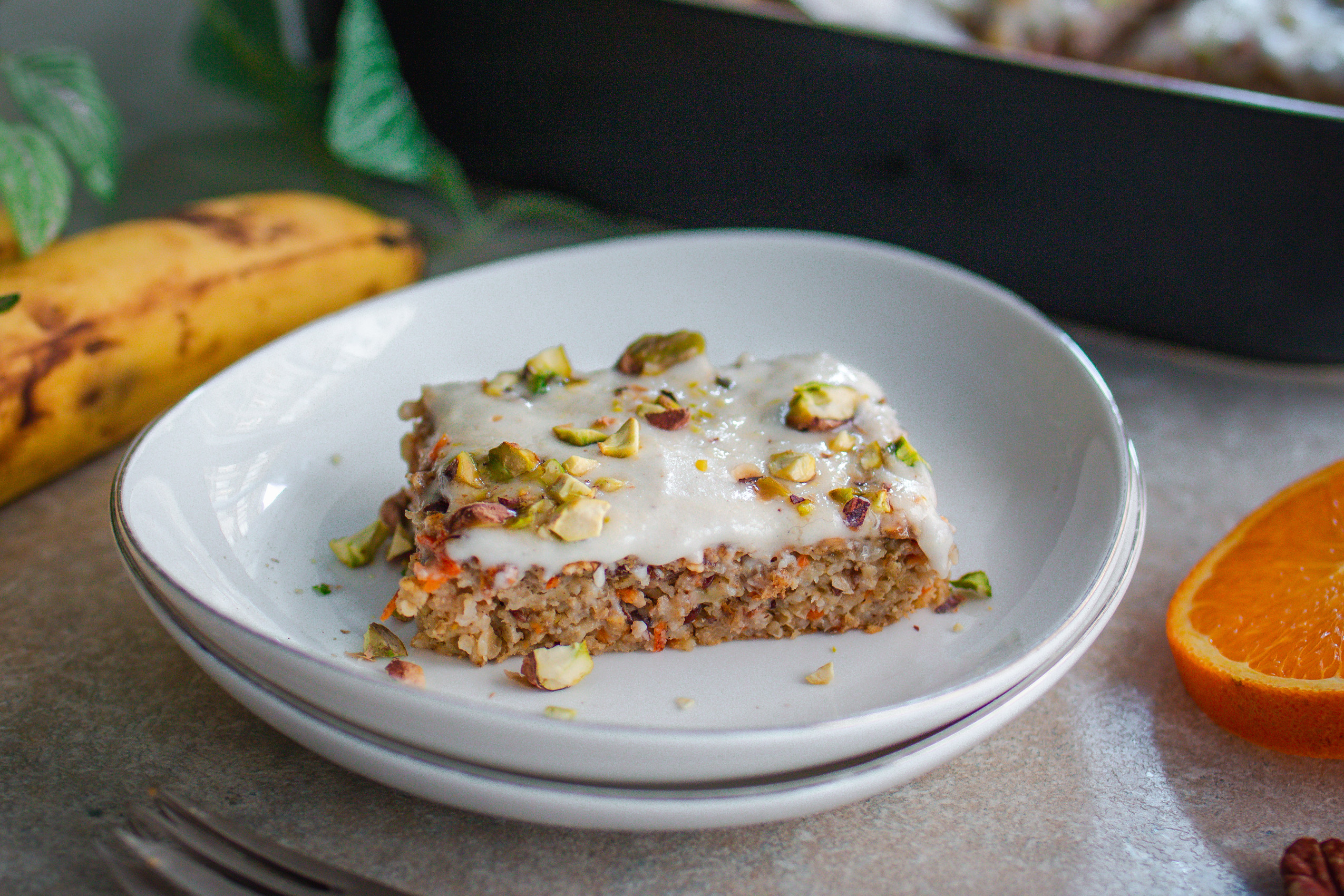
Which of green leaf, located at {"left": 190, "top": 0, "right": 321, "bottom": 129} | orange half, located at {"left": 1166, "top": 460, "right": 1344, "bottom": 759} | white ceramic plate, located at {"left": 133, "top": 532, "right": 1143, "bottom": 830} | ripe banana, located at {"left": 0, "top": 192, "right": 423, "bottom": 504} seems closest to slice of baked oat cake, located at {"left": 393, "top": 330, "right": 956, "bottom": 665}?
white ceramic plate, located at {"left": 133, "top": 532, "right": 1143, "bottom": 830}

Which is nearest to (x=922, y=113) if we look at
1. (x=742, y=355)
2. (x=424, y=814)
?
(x=742, y=355)

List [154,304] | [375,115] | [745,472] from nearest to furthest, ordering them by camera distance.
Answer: [745,472] < [154,304] < [375,115]

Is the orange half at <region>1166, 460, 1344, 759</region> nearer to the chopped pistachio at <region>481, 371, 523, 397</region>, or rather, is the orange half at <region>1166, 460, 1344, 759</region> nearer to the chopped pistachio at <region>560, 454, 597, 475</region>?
the chopped pistachio at <region>560, 454, 597, 475</region>

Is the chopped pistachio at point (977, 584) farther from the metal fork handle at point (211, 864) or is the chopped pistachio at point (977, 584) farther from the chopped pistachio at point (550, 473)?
the metal fork handle at point (211, 864)

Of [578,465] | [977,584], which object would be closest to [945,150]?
[977,584]

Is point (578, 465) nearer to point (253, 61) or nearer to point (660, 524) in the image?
point (660, 524)

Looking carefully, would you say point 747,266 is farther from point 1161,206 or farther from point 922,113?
point 1161,206
